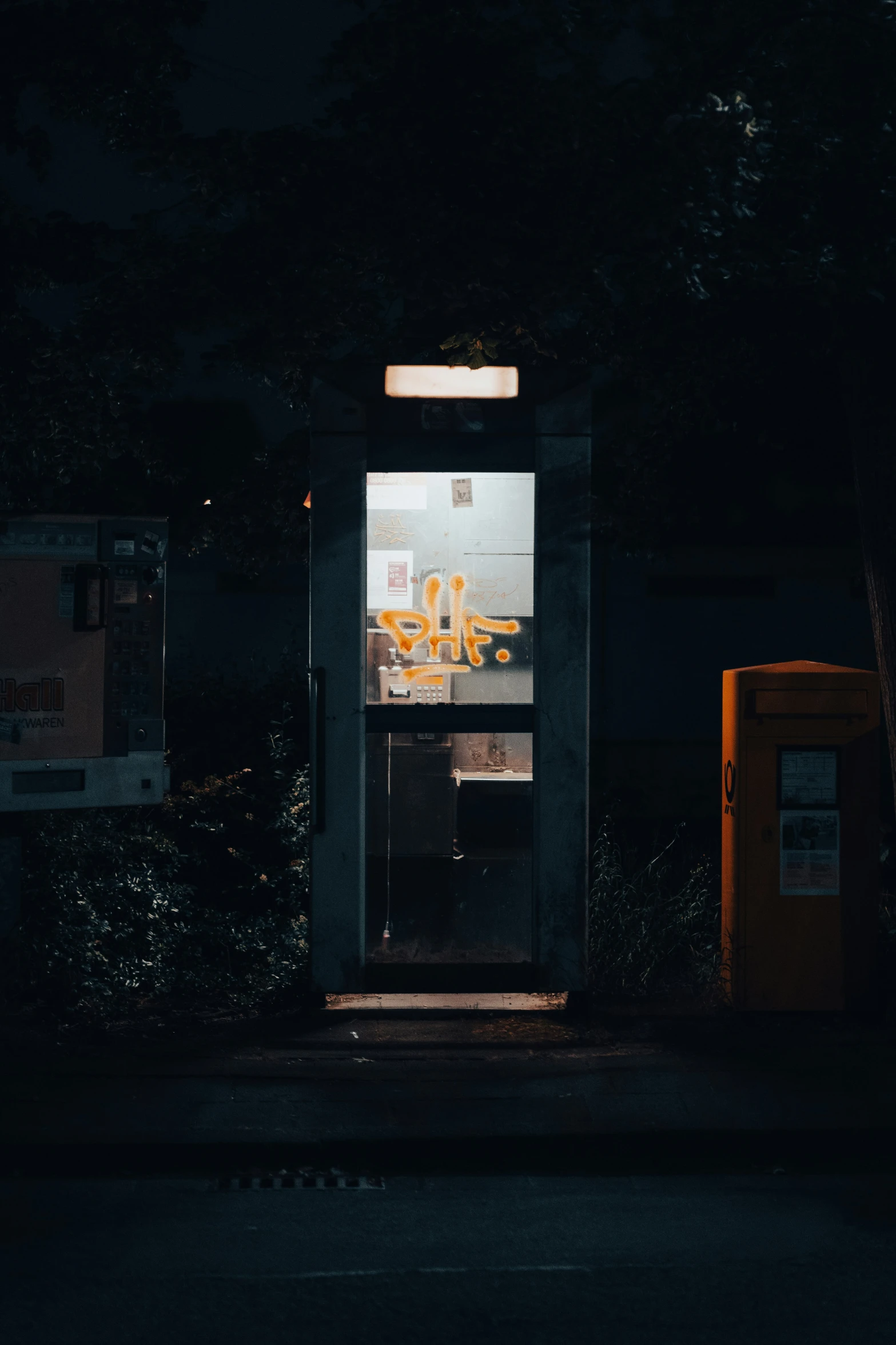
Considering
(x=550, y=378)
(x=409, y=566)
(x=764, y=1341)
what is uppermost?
(x=550, y=378)

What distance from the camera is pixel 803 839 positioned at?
6.37 meters

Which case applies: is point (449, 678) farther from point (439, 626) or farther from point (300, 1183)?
point (300, 1183)

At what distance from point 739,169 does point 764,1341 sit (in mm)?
5281

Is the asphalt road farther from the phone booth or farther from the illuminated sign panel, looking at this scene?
the illuminated sign panel

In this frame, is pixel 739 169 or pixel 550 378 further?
pixel 739 169

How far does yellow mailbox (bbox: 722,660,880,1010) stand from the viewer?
6.33 meters

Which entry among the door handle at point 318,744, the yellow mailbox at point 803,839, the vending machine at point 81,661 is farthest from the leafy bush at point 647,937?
the vending machine at point 81,661

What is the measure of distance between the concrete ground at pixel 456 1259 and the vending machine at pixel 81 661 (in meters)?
2.11

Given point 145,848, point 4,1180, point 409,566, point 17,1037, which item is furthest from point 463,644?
point 4,1180

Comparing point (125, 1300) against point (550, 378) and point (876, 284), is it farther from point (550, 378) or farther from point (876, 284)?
point (876, 284)

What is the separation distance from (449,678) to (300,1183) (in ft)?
8.08

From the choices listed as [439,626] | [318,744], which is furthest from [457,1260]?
[439,626]

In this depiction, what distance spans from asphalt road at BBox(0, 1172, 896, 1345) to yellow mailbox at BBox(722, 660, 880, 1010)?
5.32ft

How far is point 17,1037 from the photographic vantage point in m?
5.93
